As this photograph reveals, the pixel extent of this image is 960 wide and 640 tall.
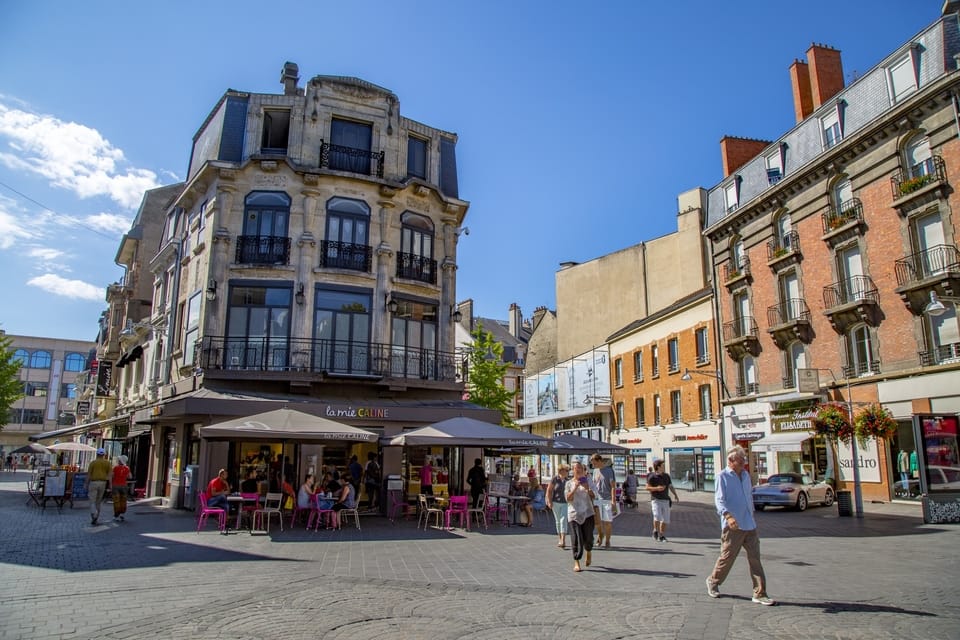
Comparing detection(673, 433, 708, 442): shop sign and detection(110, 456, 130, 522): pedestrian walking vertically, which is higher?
detection(673, 433, 708, 442): shop sign

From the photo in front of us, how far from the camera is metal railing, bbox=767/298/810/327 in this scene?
24953 mm

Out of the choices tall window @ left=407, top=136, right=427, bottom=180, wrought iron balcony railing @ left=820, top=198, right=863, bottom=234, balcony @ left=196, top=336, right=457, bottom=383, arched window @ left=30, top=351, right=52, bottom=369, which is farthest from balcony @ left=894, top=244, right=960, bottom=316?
arched window @ left=30, top=351, right=52, bottom=369

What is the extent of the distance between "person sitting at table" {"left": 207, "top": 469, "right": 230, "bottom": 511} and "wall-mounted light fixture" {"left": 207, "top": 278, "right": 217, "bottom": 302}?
647cm

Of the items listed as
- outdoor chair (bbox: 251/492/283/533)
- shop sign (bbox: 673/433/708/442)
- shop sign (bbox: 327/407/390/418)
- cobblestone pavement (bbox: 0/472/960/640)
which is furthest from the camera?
shop sign (bbox: 673/433/708/442)

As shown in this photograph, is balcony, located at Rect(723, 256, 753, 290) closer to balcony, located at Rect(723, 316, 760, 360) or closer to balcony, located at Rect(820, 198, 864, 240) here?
balcony, located at Rect(723, 316, 760, 360)

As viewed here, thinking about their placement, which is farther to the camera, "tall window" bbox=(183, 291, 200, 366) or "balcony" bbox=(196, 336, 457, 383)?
"tall window" bbox=(183, 291, 200, 366)

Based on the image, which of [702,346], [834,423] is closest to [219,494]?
[834,423]

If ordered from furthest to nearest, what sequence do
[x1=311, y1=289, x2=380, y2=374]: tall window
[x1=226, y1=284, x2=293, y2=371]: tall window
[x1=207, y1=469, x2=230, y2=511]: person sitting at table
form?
[x1=311, y1=289, x2=380, y2=374]: tall window
[x1=226, y1=284, x2=293, y2=371]: tall window
[x1=207, y1=469, x2=230, y2=511]: person sitting at table

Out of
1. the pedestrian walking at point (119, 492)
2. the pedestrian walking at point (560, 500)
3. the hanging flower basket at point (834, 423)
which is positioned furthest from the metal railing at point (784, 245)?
the pedestrian walking at point (119, 492)

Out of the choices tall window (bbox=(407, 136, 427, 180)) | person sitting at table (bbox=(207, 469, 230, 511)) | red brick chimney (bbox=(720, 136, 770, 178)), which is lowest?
person sitting at table (bbox=(207, 469, 230, 511))

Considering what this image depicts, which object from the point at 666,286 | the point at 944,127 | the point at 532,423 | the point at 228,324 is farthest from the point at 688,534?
the point at 532,423

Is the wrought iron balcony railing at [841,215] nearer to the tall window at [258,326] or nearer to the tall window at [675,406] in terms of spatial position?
the tall window at [675,406]

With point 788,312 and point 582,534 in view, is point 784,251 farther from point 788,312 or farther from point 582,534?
point 582,534

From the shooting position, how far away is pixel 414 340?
68.2ft
